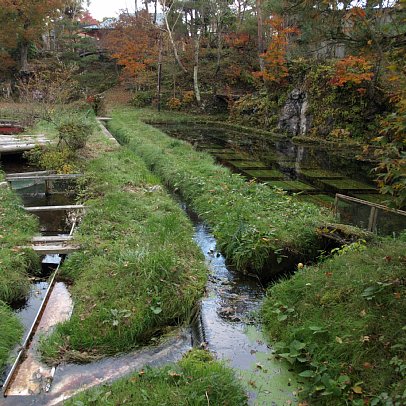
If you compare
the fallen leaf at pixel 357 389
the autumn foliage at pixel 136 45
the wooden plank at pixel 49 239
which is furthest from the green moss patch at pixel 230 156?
the autumn foliage at pixel 136 45

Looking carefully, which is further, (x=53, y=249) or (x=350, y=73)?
(x=350, y=73)

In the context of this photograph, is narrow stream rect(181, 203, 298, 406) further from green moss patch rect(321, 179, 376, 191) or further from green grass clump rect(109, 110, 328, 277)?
green moss patch rect(321, 179, 376, 191)

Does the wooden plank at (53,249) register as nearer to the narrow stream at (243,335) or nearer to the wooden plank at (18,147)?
the narrow stream at (243,335)

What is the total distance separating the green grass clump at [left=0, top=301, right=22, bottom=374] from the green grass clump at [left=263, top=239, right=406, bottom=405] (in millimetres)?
2760

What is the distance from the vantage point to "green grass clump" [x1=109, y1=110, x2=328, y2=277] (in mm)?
6602

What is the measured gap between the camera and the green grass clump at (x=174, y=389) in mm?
3504

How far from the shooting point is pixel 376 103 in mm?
20406

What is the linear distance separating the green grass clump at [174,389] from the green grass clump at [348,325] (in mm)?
734

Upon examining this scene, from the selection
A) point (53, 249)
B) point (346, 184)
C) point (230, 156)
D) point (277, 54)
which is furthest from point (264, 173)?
point (277, 54)

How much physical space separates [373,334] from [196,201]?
5.89 meters

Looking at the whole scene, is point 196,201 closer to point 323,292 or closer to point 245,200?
point 245,200

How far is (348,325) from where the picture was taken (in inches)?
167

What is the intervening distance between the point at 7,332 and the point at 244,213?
4.60 m

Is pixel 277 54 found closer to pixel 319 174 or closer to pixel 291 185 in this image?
pixel 319 174
